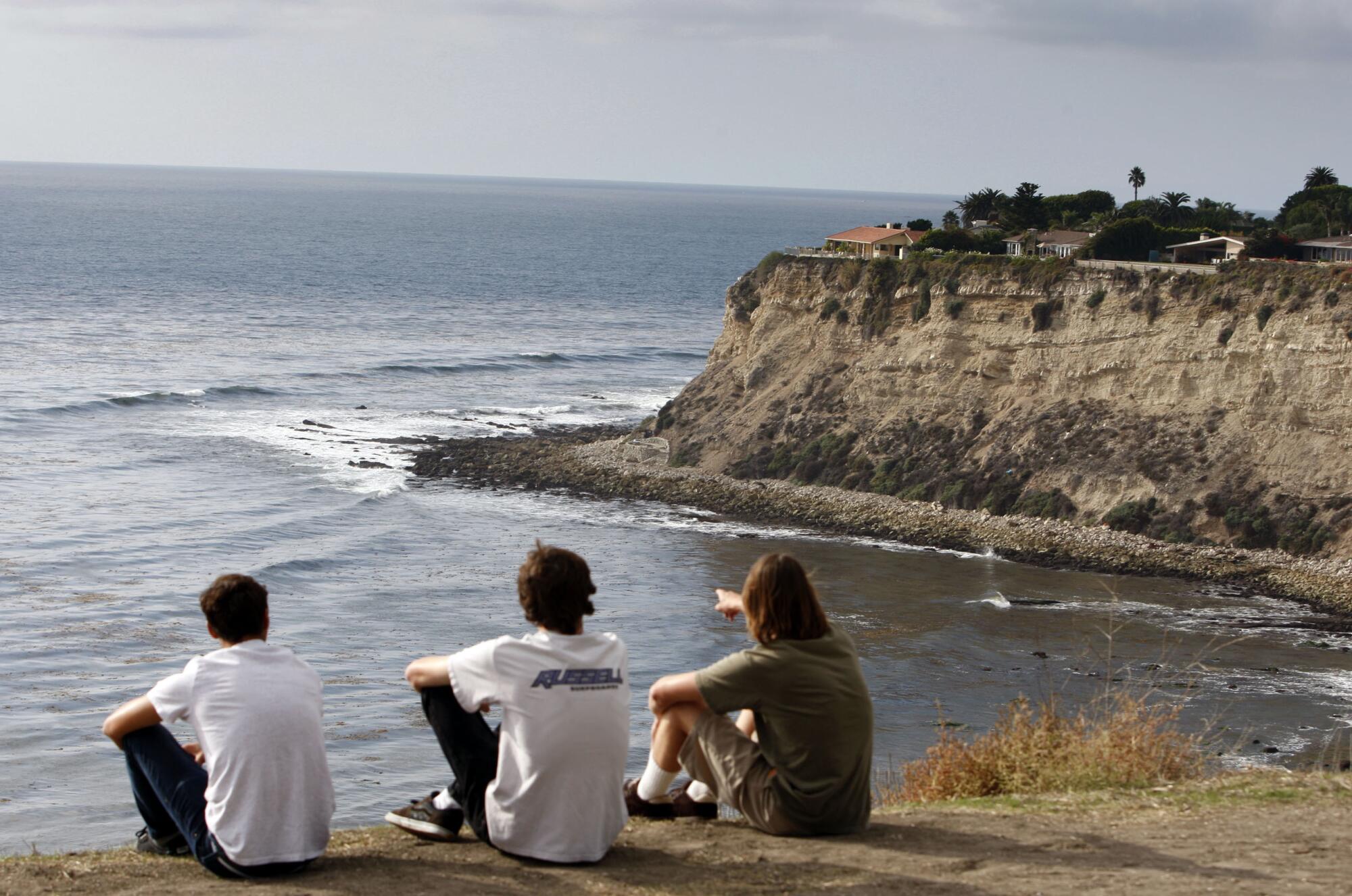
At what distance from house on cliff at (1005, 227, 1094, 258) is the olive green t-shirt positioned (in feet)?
139

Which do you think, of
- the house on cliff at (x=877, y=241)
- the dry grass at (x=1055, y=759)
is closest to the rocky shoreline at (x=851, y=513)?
the house on cliff at (x=877, y=241)

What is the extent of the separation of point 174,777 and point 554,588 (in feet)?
6.79

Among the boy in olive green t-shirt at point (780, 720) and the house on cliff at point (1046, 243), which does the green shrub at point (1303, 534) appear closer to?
the house on cliff at point (1046, 243)

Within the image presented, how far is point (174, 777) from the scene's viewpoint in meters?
6.09

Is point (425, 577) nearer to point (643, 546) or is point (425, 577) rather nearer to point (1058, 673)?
point (643, 546)

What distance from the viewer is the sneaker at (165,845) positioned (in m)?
6.46

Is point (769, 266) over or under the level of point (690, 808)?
over

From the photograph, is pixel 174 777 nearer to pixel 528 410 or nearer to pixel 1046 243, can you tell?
pixel 1046 243

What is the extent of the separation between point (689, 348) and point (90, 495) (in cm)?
4586

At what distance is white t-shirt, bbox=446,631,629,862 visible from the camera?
5820 mm

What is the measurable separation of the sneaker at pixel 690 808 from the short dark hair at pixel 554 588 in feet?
5.23

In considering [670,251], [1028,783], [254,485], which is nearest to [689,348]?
[254,485]

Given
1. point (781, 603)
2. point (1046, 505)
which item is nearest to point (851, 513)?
point (1046, 505)

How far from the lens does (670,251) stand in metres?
174
